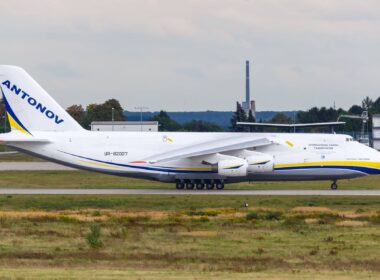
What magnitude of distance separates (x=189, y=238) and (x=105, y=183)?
95.7ft

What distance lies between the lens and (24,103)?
168 ft

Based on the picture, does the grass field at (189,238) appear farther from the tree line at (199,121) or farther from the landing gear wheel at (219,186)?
the tree line at (199,121)

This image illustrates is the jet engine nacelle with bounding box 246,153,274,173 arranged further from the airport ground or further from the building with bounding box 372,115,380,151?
the building with bounding box 372,115,380,151

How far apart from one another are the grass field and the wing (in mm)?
6379

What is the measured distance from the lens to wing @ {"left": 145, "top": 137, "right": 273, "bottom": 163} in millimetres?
50534

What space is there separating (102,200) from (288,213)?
9539 millimetres

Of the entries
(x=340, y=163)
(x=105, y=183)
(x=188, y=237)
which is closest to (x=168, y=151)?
(x=105, y=183)

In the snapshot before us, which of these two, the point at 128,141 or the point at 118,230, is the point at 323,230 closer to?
the point at 118,230

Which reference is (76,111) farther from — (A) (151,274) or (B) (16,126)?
(A) (151,274)

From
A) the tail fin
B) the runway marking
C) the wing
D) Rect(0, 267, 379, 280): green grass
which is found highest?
the tail fin

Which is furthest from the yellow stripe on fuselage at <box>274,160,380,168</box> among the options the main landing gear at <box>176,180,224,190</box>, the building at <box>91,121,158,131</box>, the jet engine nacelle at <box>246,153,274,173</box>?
the building at <box>91,121,158,131</box>

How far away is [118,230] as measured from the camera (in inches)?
1252

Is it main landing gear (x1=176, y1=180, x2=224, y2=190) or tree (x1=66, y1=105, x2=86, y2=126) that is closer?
main landing gear (x1=176, y1=180, x2=224, y2=190)

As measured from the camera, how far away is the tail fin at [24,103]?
51.1 meters
